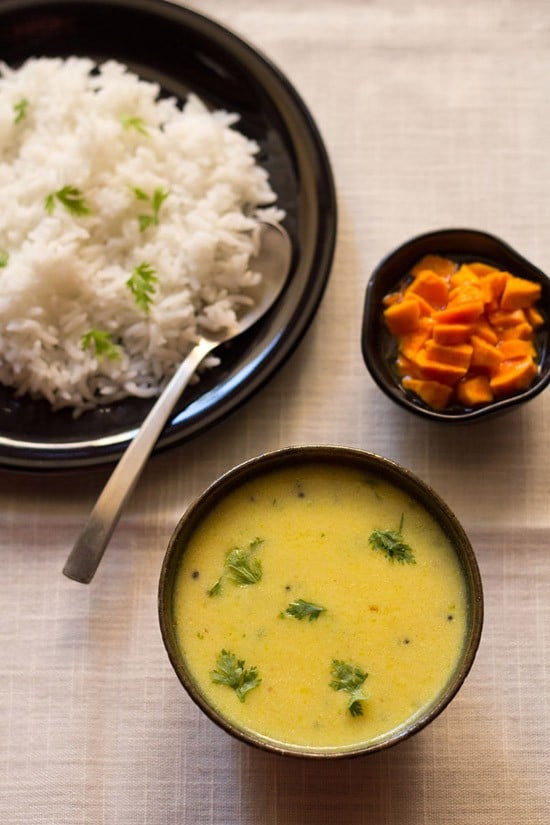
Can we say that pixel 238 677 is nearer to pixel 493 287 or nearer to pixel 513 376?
pixel 513 376

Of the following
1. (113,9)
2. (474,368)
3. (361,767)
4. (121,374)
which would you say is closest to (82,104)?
(113,9)

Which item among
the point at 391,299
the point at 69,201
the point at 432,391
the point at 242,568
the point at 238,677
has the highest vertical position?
the point at 69,201

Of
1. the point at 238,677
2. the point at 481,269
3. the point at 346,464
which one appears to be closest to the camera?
the point at 238,677

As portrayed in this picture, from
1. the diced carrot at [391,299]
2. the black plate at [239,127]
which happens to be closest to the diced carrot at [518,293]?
the diced carrot at [391,299]

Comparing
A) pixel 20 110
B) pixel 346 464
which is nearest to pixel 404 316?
pixel 346 464

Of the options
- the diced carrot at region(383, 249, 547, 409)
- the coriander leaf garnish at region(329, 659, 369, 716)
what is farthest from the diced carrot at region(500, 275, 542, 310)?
the coriander leaf garnish at region(329, 659, 369, 716)

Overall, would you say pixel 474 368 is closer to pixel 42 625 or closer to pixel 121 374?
pixel 121 374

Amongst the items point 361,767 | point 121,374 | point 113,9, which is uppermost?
point 113,9
